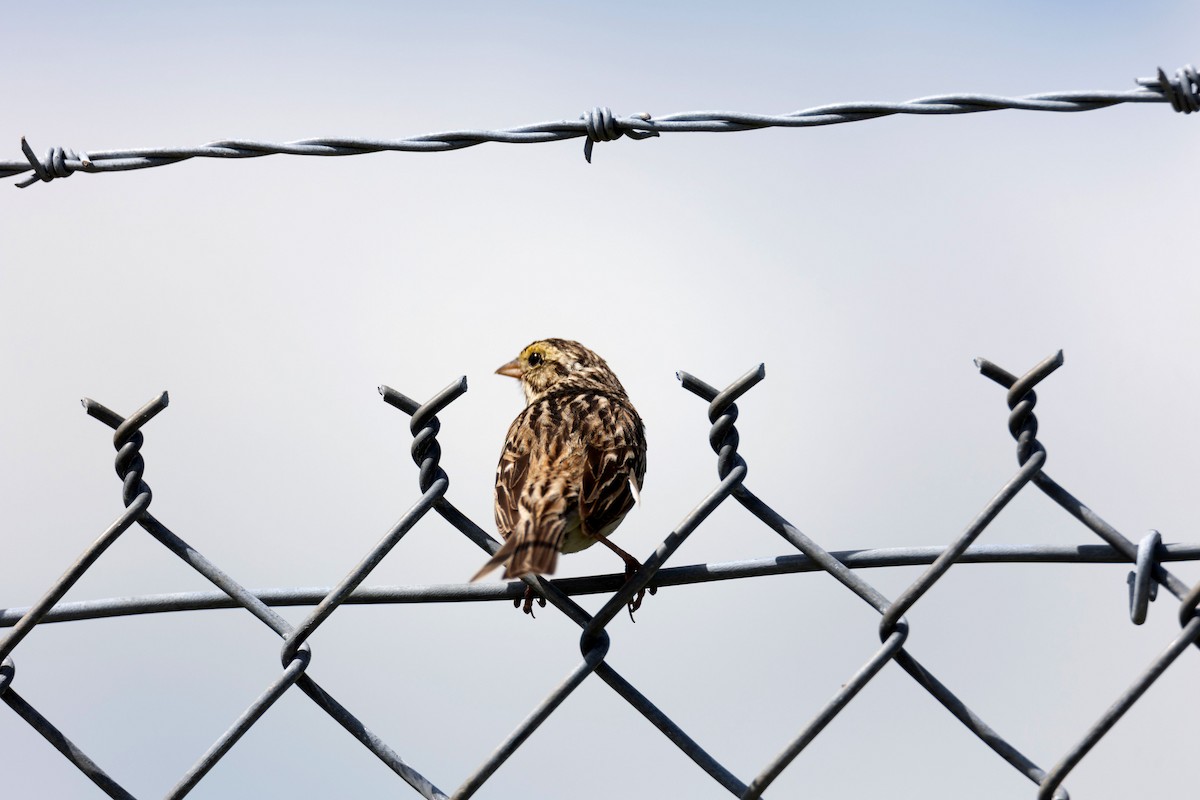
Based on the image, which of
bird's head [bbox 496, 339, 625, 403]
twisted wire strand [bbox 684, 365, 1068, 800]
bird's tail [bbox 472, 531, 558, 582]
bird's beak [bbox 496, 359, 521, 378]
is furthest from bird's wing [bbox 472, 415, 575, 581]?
bird's beak [bbox 496, 359, 521, 378]

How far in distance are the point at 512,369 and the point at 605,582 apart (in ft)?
12.4

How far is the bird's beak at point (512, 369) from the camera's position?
22.9 ft

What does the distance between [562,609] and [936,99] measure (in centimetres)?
150

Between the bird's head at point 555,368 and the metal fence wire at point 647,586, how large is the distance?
3.28 meters

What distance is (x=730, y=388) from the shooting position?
300cm

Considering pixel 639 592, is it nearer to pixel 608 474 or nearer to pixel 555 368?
pixel 608 474

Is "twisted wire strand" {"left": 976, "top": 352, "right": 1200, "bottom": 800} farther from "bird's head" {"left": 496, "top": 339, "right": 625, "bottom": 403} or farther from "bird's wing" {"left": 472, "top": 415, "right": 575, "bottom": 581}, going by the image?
"bird's head" {"left": 496, "top": 339, "right": 625, "bottom": 403}

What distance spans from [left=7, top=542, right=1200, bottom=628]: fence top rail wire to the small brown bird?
418 mm

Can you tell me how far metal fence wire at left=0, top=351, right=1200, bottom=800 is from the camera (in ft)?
9.57

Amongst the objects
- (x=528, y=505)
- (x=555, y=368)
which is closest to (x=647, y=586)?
(x=528, y=505)

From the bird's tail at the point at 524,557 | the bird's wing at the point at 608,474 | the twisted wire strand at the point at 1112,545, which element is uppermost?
the twisted wire strand at the point at 1112,545

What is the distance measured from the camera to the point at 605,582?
3.30 meters

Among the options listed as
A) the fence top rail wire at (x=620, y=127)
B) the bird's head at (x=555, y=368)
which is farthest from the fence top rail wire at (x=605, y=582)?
the bird's head at (x=555, y=368)

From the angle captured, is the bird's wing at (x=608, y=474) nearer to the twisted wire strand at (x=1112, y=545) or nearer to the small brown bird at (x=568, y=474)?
the small brown bird at (x=568, y=474)
